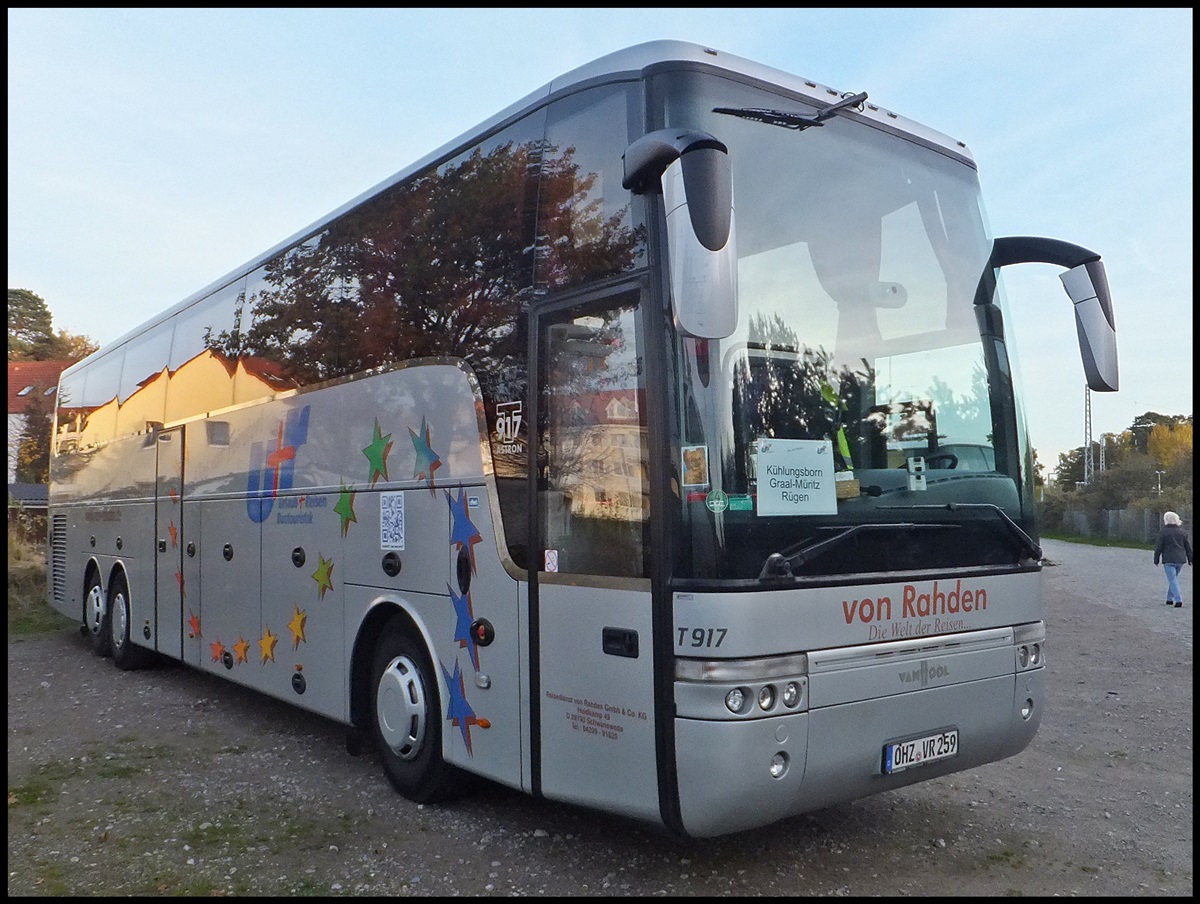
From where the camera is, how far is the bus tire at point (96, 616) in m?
12.0

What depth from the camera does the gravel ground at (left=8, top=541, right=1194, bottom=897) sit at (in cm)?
483

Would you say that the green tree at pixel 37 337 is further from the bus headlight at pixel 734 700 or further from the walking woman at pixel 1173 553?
the bus headlight at pixel 734 700

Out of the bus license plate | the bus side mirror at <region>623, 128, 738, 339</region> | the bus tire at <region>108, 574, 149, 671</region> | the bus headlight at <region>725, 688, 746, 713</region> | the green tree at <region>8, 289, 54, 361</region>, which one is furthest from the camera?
the green tree at <region>8, 289, 54, 361</region>

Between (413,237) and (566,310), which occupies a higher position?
(413,237)

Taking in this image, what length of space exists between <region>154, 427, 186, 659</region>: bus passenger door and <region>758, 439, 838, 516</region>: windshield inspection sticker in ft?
22.5

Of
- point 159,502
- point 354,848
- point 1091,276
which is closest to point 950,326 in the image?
point 1091,276

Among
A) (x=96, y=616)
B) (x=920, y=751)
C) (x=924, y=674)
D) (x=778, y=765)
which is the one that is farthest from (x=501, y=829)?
(x=96, y=616)

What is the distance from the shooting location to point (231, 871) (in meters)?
5.04

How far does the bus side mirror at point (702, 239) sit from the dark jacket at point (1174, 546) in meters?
16.5

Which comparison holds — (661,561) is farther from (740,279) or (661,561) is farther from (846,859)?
(846,859)

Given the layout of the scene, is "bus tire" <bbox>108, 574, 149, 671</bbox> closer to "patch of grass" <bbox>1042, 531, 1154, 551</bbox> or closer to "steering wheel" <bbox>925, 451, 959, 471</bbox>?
"steering wheel" <bbox>925, 451, 959, 471</bbox>

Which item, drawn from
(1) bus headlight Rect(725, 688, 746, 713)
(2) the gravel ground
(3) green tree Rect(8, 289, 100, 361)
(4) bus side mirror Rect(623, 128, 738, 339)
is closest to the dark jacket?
(2) the gravel ground

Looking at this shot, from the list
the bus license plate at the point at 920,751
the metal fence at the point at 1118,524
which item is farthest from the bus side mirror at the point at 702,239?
the metal fence at the point at 1118,524

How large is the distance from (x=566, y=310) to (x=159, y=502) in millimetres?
6742
